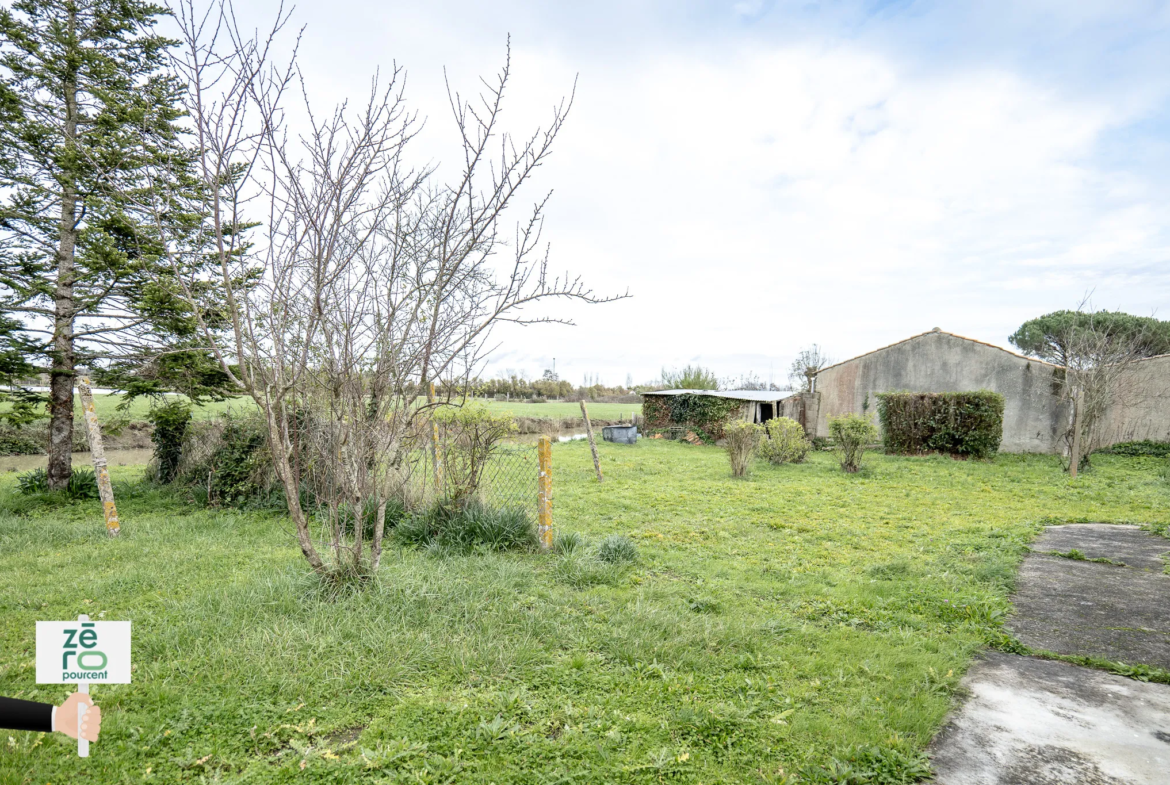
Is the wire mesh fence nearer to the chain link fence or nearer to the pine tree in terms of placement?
the chain link fence

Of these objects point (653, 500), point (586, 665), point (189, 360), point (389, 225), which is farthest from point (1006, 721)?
point (189, 360)

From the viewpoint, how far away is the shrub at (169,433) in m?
8.98

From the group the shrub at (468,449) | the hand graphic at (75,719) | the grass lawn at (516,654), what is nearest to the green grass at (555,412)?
the shrub at (468,449)

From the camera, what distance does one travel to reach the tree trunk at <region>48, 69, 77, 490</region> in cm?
823

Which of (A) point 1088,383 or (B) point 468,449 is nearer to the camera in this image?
(B) point 468,449

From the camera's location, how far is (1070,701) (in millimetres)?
2969

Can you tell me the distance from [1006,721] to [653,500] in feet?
20.6

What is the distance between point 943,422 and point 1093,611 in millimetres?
12296

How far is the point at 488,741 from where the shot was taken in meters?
2.55

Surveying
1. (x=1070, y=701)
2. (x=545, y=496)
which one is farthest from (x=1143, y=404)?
(x=545, y=496)

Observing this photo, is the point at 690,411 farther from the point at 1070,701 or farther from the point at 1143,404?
the point at 1070,701

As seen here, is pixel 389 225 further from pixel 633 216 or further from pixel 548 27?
pixel 633 216

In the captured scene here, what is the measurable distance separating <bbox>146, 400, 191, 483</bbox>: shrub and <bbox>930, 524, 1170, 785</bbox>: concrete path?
10848 millimetres

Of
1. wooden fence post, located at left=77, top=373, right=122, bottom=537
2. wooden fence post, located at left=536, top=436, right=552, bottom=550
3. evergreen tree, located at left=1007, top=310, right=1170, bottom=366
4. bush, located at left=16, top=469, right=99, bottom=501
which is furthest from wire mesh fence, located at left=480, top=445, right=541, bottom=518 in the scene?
evergreen tree, located at left=1007, top=310, right=1170, bottom=366
